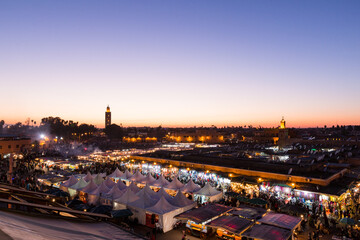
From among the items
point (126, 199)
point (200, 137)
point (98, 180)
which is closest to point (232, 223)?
point (126, 199)

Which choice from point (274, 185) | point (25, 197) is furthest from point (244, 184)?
point (25, 197)

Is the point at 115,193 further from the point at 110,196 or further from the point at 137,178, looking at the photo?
the point at 137,178

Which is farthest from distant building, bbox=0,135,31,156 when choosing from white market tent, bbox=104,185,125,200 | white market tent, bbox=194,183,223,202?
white market tent, bbox=194,183,223,202

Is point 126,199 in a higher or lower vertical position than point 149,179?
higher

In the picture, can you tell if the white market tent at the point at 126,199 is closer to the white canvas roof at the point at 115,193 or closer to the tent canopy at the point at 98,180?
the white canvas roof at the point at 115,193

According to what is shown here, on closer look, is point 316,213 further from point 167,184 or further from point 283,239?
point 167,184

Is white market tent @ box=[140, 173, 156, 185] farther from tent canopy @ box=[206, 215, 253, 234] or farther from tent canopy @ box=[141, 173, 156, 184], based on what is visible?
tent canopy @ box=[206, 215, 253, 234]
